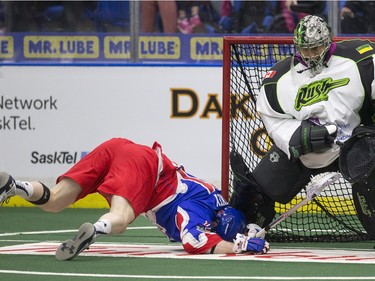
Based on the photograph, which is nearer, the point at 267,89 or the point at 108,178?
the point at 108,178

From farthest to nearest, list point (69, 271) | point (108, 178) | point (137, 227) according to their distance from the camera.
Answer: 1. point (137, 227)
2. point (108, 178)
3. point (69, 271)

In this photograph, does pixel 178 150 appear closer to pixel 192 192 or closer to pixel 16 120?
pixel 16 120

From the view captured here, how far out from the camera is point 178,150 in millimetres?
10023

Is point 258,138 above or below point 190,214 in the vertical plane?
above

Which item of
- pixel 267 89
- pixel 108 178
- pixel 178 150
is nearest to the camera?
pixel 108 178

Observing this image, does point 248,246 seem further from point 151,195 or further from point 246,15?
point 246,15

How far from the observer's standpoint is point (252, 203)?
23.8ft

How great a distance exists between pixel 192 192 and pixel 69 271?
4.04 feet

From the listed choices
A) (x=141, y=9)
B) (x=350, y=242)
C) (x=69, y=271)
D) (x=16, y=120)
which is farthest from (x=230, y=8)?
(x=69, y=271)

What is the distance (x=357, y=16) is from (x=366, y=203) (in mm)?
3076

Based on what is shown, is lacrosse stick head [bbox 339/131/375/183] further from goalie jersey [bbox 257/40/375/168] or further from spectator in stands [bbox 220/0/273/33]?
spectator in stands [bbox 220/0/273/33]

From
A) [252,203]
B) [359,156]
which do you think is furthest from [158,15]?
[359,156]

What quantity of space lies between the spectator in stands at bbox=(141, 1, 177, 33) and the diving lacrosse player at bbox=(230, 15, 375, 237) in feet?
10.2

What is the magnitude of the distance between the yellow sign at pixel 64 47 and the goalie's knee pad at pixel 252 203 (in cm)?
322
